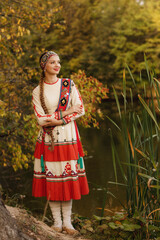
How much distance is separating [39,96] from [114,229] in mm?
1344

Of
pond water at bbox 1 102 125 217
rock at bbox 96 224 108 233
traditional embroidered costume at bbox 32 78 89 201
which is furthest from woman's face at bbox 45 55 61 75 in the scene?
rock at bbox 96 224 108 233

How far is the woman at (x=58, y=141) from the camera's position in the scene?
2.87 m

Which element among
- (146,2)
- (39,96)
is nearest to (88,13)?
(146,2)

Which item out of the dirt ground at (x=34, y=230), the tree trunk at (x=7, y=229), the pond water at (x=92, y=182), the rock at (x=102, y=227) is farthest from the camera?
the pond water at (x=92, y=182)

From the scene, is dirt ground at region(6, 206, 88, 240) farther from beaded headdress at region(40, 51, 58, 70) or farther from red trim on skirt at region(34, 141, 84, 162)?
beaded headdress at region(40, 51, 58, 70)

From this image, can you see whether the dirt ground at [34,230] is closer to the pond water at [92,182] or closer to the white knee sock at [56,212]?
the white knee sock at [56,212]

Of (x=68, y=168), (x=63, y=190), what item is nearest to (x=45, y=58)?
(x=68, y=168)

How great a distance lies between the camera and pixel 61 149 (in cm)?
287

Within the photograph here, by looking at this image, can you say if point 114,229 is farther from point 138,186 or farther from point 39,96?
point 39,96

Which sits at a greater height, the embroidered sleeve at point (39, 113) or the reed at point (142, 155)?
the embroidered sleeve at point (39, 113)

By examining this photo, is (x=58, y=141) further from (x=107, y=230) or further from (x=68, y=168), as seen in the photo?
(x=107, y=230)

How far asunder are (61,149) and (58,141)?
77mm

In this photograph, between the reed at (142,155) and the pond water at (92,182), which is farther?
the pond water at (92,182)

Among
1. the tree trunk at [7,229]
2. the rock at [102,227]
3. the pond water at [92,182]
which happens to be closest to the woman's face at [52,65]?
the pond water at [92,182]
